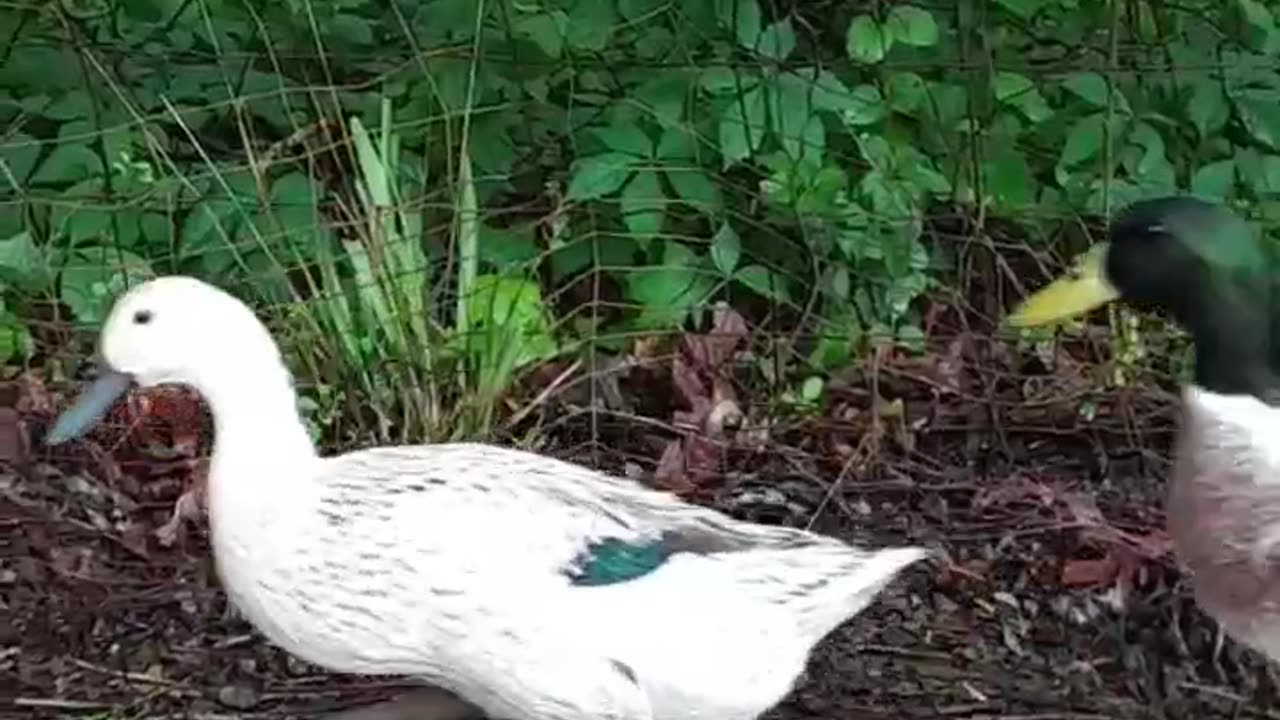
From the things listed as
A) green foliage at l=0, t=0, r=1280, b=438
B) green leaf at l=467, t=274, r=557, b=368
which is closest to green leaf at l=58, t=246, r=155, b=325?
green foliage at l=0, t=0, r=1280, b=438

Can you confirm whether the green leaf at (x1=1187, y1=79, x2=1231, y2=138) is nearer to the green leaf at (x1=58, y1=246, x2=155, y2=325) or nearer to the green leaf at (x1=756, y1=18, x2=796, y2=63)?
the green leaf at (x1=756, y1=18, x2=796, y2=63)

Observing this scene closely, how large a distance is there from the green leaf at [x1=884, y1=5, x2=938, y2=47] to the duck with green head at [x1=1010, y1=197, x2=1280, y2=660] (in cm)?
81

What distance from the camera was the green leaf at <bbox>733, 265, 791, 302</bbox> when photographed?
10.5 feet

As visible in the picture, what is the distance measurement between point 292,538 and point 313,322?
0.97 m

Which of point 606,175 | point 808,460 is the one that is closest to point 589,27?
point 606,175

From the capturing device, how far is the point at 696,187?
3.22 metres

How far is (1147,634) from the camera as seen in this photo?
9.48 ft

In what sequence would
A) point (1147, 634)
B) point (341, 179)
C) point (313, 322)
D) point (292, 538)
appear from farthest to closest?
1. point (341, 179)
2. point (313, 322)
3. point (1147, 634)
4. point (292, 538)

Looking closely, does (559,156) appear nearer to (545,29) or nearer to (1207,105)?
(545,29)

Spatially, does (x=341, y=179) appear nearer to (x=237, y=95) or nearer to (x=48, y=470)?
(x=237, y=95)

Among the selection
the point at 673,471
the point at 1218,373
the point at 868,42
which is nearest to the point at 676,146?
the point at 868,42

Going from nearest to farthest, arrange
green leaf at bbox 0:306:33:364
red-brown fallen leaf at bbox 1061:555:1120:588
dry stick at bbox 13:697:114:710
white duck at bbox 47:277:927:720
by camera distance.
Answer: white duck at bbox 47:277:927:720
dry stick at bbox 13:697:114:710
red-brown fallen leaf at bbox 1061:555:1120:588
green leaf at bbox 0:306:33:364

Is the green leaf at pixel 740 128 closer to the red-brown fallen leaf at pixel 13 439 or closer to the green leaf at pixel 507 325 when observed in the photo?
the green leaf at pixel 507 325

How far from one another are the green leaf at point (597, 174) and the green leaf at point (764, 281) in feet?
0.65
